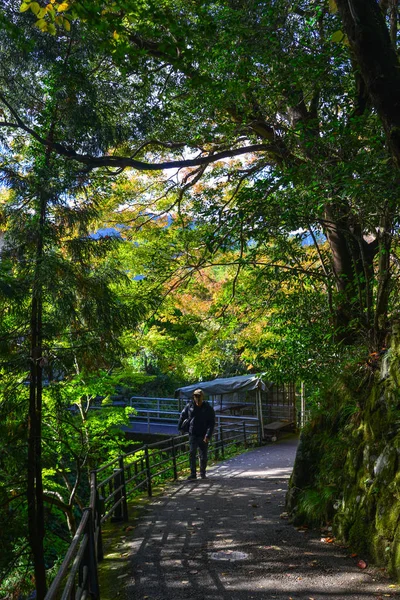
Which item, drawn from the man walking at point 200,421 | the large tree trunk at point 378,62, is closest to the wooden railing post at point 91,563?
the large tree trunk at point 378,62

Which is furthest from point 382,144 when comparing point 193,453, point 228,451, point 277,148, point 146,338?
point 228,451

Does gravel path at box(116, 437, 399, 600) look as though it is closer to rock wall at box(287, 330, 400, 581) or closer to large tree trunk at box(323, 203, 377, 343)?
rock wall at box(287, 330, 400, 581)

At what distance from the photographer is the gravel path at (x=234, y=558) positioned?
4.80 meters

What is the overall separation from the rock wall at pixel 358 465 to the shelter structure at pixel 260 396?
9.77 metres

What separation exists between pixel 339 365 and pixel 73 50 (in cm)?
639

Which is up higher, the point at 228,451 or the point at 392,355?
the point at 392,355

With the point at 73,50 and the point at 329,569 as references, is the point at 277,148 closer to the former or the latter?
the point at 73,50

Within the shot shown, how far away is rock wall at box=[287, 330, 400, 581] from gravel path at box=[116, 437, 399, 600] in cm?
28

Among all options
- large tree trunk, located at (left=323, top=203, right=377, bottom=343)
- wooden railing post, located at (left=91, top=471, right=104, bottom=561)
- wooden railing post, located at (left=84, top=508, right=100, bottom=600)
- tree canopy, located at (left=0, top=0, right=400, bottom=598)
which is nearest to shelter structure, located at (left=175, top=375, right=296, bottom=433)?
large tree trunk, located at (left=323, top=203, right=377, bottom=343)

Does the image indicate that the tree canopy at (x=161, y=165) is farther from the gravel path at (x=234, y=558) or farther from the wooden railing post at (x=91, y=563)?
the wooden railing post at (x=91, y=563)

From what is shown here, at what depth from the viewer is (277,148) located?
9.68m

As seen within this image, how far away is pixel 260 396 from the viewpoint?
20312 mm

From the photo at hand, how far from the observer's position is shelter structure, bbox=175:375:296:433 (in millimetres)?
20062

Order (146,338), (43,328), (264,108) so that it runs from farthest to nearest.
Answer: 1. (146,338)
2. (264,108)
3. (43,328)
